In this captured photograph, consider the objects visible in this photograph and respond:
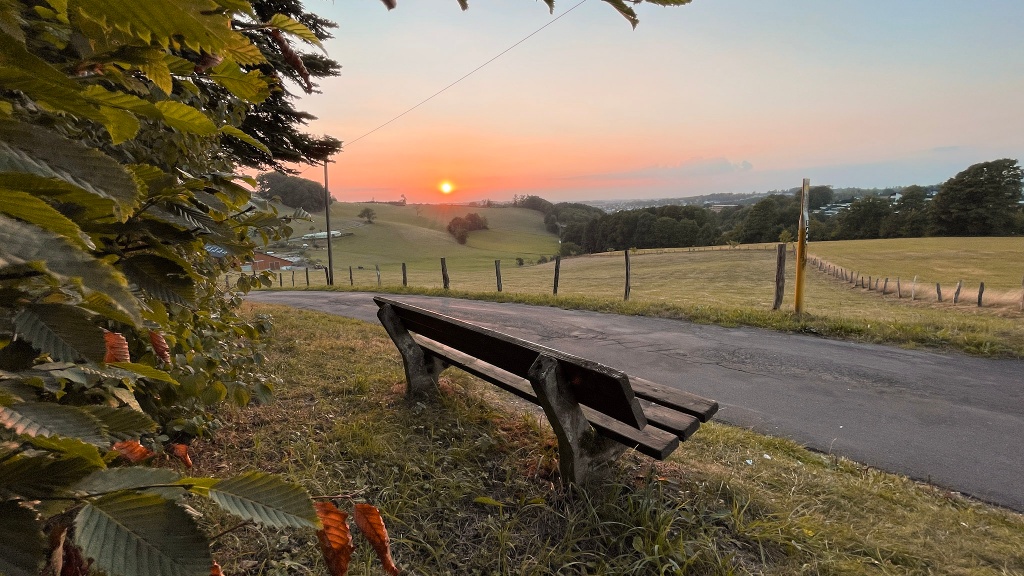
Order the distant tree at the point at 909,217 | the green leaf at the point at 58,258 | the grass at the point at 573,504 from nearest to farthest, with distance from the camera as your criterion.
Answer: the green leaf at the point at 58,258 → the grass at the point at 573,504 → the distant tree at the point at 909,217

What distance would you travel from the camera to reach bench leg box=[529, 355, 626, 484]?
253 cm

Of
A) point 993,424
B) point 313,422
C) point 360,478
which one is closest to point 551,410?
point 360,478

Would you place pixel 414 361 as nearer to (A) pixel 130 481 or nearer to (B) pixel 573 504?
(B) pixel 573 504

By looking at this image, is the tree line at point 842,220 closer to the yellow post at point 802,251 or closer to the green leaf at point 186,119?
the yellow post at point 802,251

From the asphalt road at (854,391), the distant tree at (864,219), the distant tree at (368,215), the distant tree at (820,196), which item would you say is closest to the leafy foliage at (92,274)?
the asphalt road at (854,391)

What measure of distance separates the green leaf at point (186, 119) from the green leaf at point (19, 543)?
1.29 feet

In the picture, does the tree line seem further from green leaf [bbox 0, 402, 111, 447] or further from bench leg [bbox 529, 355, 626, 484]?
green leaf [bbox 0, 402, 111, 447]

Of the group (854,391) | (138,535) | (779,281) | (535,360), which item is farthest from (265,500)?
(779,281)

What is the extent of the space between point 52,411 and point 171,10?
1.31ft

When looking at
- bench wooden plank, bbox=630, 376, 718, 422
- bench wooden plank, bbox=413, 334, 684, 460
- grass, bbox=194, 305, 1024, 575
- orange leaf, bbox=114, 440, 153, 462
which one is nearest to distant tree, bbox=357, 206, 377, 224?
grass, bbox=194, 305, 1024, 575

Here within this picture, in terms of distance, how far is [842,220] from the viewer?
260ft

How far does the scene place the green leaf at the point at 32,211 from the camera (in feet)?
1.04

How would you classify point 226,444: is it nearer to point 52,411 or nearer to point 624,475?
point 624,475

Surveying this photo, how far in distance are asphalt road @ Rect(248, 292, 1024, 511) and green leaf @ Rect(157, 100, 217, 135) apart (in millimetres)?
4607
